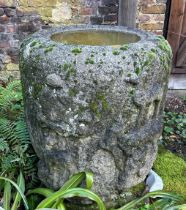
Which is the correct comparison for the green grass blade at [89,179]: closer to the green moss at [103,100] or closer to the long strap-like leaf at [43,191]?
the long strap-like leaf at [43,191]

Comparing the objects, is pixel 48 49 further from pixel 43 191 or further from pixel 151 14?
pixel 151 14

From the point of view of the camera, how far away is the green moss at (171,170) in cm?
273

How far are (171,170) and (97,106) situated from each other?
1389mm

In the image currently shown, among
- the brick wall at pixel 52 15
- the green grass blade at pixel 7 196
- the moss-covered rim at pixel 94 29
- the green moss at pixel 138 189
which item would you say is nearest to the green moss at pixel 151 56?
the moss-covered rim at pixel 94 29

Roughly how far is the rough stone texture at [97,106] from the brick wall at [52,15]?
190 cm

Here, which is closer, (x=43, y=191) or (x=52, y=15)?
(x=43, y=191)

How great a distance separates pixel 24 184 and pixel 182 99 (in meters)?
2.90

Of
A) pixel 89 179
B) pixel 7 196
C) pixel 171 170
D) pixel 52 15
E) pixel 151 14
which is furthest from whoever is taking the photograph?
pixel 151 14

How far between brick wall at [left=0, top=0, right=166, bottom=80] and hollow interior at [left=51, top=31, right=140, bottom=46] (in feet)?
5.55

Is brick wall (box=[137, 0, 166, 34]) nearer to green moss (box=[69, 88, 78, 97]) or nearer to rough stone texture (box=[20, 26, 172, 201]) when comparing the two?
rough stone texture (box=[20, 26, 172, 201])

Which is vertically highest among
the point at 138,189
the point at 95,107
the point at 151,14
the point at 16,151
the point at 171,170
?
the point at 151,14

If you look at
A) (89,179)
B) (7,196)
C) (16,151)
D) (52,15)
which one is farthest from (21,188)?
(52,15)

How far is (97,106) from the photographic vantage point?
1915 millimetres

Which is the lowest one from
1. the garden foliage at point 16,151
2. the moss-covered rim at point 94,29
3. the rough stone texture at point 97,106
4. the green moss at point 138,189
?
the green moss at point 138,189
